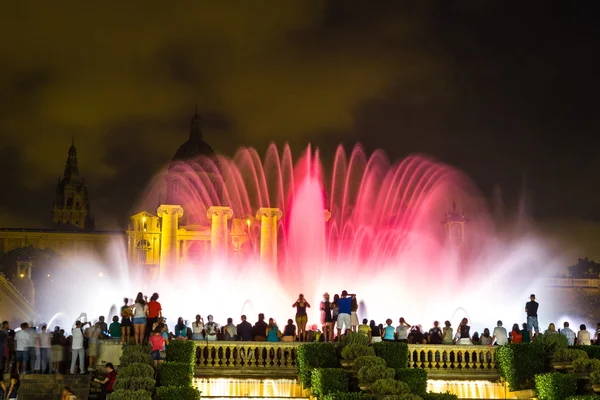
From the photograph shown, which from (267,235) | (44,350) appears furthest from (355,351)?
(267,235)

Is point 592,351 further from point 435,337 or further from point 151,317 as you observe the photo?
point 151,317

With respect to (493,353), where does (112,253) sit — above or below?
above

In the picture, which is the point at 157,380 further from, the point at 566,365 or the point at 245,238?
the point at 245,238

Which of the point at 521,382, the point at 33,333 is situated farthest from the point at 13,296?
the point at 521,382

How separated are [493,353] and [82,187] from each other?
17389 centimetres

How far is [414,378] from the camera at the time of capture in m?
20.9

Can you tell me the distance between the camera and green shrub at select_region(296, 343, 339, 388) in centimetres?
2227

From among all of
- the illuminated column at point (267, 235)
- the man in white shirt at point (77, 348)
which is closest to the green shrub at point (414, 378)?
the man in white shirt at point (77, 348)

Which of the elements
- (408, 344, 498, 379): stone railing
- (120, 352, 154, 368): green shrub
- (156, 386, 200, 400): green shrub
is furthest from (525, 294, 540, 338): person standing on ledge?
(156, 386, 200, 400): green shrub

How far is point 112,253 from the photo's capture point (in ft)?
499

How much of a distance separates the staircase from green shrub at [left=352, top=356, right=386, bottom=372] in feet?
20.9

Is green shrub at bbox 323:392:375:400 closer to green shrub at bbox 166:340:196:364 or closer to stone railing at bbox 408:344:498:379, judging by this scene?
green shrub at bbox 166:340:196:364

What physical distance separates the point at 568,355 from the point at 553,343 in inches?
28.7

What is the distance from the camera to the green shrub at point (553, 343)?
73.7 ft
